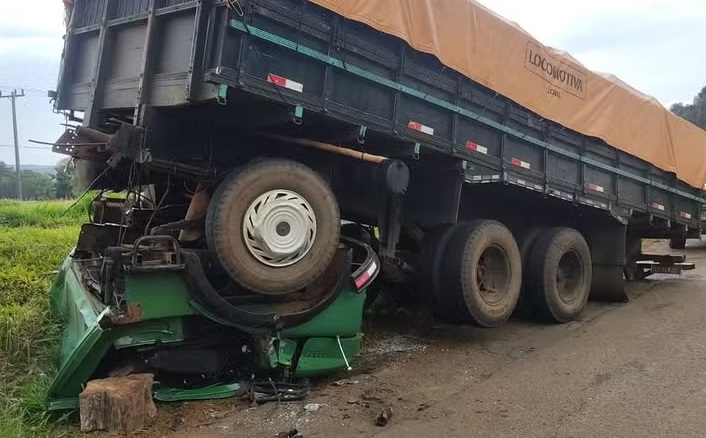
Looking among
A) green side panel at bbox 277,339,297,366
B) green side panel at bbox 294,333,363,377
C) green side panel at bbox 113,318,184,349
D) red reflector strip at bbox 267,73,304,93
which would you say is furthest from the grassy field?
red reflector strip at bbox 267,73,304,93

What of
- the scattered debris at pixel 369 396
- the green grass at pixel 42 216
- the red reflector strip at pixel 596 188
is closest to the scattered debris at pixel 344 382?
the scattered debris at pixel 369 396

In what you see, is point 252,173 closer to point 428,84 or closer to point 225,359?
point 225,359

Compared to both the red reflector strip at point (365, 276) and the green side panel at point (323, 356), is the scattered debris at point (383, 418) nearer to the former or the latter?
the green side panel at point (323, 356)

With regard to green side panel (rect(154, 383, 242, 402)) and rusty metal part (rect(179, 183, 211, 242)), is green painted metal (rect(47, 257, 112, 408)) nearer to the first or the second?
green side panel (rect(154, 383, 242, 402))

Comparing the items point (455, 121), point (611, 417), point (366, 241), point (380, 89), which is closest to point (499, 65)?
point (455, 121)

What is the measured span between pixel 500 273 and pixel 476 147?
4.51 ft

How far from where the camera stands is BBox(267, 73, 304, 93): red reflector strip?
446 cm

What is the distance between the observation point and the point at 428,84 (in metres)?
5.77

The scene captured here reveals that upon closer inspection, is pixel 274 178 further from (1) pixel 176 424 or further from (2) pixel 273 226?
(1) pixel 176 424

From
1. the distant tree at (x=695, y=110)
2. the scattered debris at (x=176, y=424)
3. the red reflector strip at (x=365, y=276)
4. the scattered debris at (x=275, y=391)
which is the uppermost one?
the distant tree at (x=695, y=110)

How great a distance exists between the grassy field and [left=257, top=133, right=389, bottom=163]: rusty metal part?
8.23 feet

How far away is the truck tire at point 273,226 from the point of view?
4.45 meters

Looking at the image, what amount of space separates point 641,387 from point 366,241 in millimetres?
2699

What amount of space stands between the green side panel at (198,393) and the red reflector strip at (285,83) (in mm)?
2214
